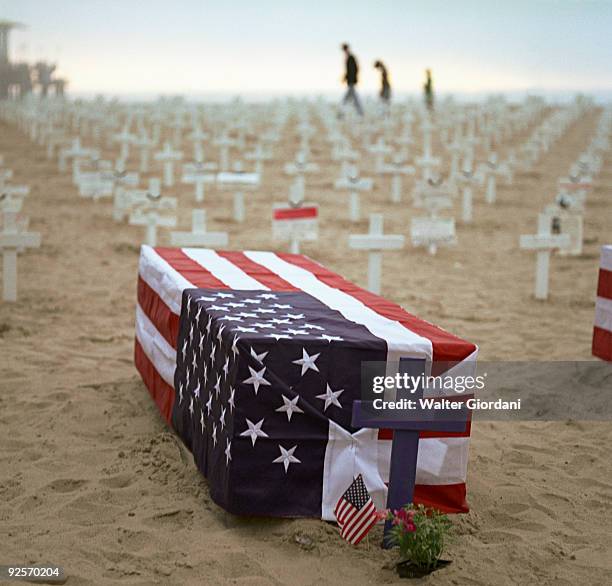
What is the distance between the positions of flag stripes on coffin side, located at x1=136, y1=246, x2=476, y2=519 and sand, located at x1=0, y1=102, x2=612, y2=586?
0.18 m

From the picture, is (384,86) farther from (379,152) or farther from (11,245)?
(11,245)

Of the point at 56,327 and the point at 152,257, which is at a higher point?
the point at 152,257

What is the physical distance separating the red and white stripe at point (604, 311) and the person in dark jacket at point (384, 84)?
83.0 feet

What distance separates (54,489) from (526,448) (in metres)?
2.62

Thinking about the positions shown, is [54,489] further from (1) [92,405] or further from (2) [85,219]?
(2) [85,219]

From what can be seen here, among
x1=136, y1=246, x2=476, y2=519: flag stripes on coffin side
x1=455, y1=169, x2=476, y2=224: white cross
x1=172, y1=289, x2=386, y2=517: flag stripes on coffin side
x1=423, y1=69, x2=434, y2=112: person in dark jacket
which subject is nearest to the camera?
x1=172, y1=289, x2=386, y2=517: flag stripes on coffin side

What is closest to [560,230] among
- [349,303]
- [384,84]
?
[349,303]

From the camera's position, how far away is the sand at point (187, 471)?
3938mm

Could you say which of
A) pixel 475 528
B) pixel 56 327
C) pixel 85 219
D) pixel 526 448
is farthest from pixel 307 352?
pixel 85 219

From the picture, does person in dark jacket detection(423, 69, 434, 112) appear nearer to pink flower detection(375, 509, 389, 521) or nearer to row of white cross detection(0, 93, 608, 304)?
row of white cross detection(0, 93, 608, 304)

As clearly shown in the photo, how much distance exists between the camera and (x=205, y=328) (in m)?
4.74

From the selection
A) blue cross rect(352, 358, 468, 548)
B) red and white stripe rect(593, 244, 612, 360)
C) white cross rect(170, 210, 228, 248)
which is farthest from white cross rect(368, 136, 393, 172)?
blue cross rect(352, 358, 468, 548)

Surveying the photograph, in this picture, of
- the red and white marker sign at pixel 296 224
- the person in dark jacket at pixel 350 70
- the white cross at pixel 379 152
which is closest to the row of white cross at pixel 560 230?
the red and white marker sign at pixel 296 224

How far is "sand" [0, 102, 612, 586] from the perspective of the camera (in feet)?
12.9
